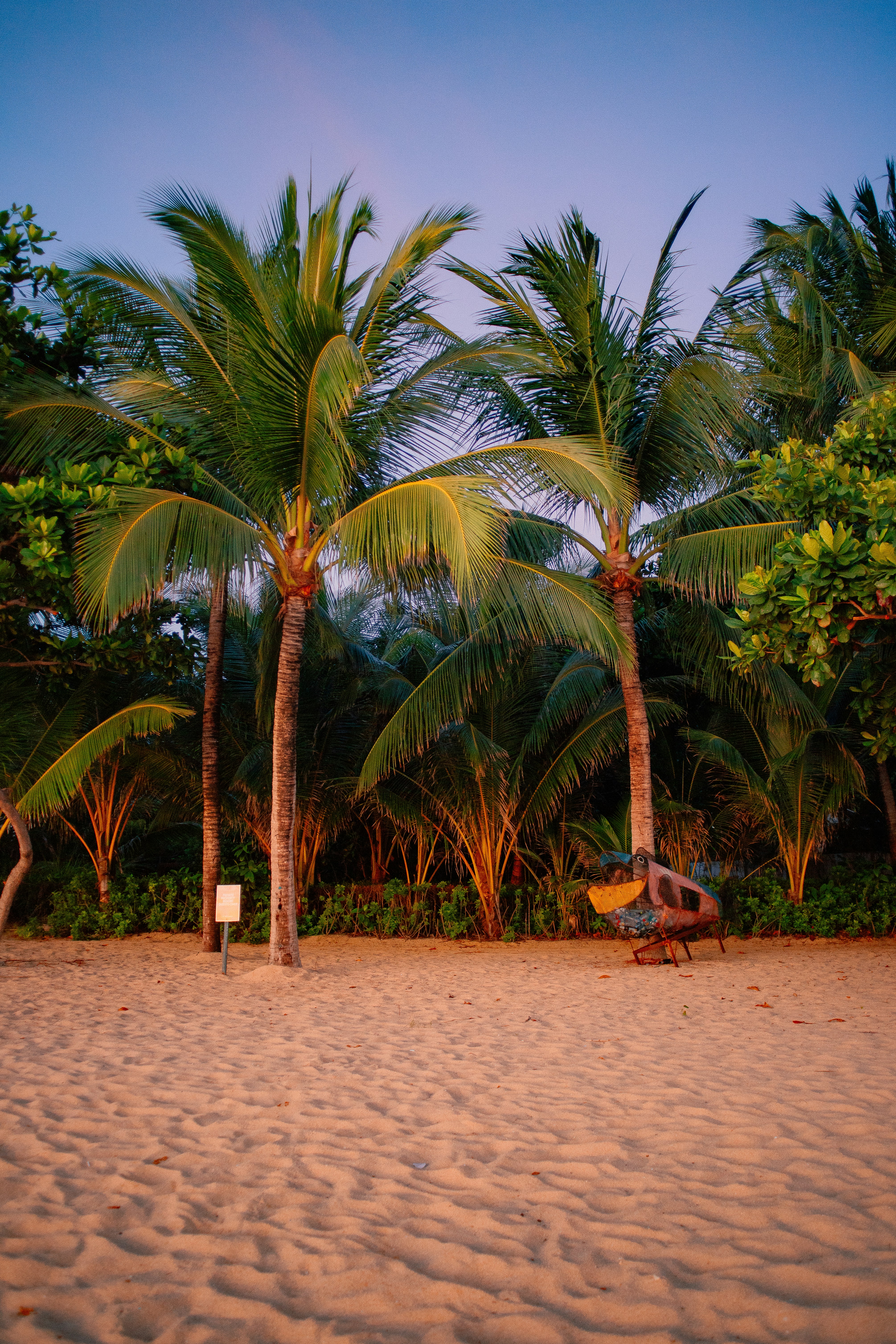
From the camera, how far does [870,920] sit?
10.9 metres

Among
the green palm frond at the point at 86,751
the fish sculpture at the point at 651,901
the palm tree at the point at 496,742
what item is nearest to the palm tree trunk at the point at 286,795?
the green palm frond at the point at 86,751

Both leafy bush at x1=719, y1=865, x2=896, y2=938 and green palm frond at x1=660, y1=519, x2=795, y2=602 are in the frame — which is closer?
green palm frond at x1=660, y1=519, x2=795, y2=602

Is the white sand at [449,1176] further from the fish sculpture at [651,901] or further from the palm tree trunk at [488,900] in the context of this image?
the palm tree trunk at [488,900]

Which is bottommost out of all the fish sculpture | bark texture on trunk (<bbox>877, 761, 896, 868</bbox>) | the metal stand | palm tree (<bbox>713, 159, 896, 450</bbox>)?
the metal stand

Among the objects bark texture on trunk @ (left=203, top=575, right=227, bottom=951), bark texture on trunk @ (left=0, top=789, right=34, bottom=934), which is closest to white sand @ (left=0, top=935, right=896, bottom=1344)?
bark texture on trunk @ (left=0, top=789, right=34, bottom=934)

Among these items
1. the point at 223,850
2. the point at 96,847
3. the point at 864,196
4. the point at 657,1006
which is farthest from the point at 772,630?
the point at 96,847

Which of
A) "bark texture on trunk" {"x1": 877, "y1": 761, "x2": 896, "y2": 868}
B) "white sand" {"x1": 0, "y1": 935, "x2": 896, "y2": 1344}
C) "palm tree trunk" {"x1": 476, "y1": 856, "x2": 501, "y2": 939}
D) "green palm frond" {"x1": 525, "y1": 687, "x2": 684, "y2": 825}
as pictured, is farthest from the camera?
"bark texture on trunk" {"x1": 877, "y1": 761, "x2": 896, "y2": 868}

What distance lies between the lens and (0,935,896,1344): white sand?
2.26 m

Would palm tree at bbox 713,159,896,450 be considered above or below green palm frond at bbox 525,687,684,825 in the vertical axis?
above

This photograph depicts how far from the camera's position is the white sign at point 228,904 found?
25.1 ft

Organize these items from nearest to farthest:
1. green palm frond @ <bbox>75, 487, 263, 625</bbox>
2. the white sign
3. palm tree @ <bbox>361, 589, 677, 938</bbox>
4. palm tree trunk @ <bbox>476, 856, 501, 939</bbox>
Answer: green palm frond @ <bbox>75, 487, 263, 625</bbox> < the white sign < palm tree @ <bbox>361, 589, 677, 938</bbox> < palm tree trunk @ <bbox>476, 856, 501, 939</bbox>

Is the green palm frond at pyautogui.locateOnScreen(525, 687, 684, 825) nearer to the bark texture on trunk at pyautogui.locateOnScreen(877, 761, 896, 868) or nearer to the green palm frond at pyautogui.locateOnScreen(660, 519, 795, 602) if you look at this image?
the green palm frond at pyautogui.locateOnScreen(660, 519, 795, 602)

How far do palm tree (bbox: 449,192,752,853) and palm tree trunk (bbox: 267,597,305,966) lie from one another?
136 inches

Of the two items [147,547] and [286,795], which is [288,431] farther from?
[286,795]
